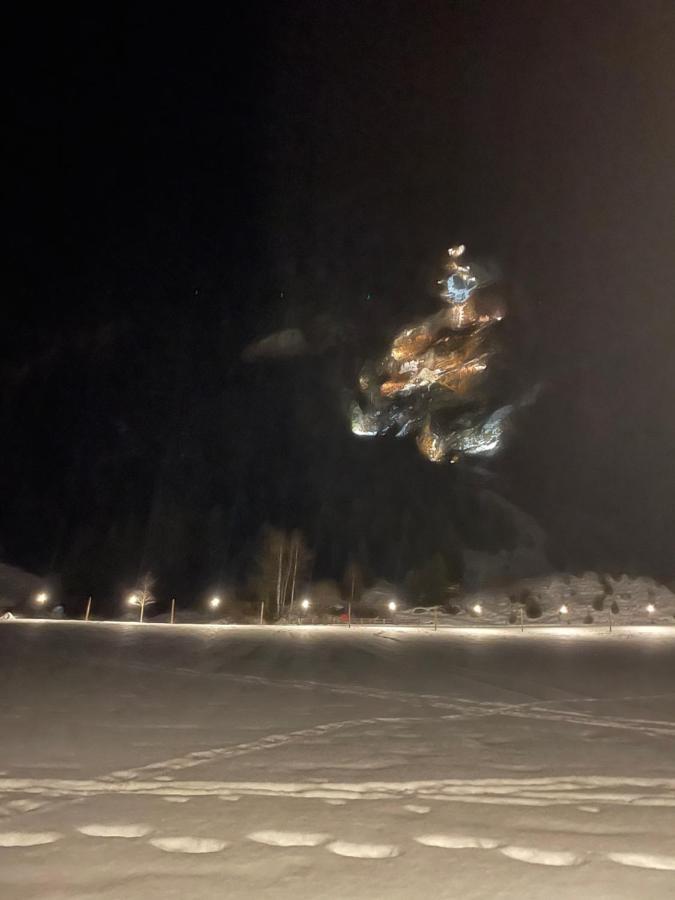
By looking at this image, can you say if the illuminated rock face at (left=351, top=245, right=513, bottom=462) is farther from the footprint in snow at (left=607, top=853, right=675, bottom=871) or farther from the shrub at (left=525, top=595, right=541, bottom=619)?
the footprint in snow at (left=607, top=853, right=675, bottom=871)

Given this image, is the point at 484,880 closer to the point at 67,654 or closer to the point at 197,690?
the point at 197,690

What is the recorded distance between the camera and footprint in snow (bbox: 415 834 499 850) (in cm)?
279

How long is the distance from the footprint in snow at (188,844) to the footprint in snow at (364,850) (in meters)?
0.49

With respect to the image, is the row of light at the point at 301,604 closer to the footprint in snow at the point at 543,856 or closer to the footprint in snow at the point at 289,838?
the footprint in snow at the point at 289,838

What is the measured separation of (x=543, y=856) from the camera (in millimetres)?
2701

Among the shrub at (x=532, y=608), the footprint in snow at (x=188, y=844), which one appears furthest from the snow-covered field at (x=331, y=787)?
the shrub at (x=532, y=608)

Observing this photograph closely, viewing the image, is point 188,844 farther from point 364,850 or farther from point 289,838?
point 364,850

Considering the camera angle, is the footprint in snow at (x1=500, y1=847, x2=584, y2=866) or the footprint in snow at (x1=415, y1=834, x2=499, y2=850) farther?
the footprint in snow at (x1=415, y1=834, x2=499, y2=850)

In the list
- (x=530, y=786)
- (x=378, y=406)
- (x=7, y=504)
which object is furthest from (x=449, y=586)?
(x=530, y=786)

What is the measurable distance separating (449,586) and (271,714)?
2716 centimetres

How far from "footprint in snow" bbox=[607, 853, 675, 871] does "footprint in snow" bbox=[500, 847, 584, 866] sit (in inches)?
6.1

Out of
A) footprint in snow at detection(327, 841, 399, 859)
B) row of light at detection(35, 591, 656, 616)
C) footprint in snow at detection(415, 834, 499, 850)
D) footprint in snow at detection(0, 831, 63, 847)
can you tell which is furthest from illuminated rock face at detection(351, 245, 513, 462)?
footprint in snow at detection(0, 831, 63, 847)

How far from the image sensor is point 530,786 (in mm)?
3703

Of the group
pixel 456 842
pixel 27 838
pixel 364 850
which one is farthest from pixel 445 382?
pixel 27 838
